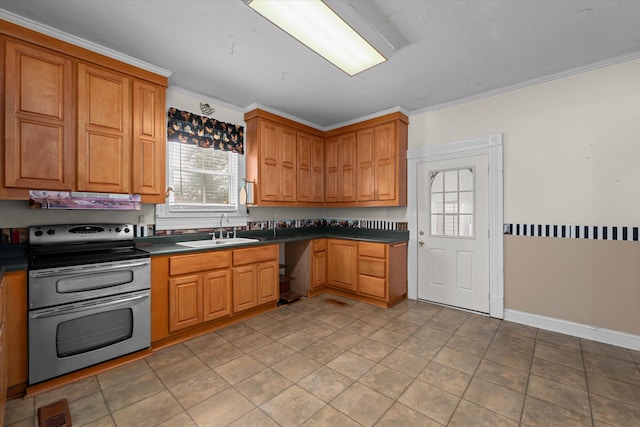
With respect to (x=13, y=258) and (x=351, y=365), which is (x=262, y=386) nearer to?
(x=351, y=365)

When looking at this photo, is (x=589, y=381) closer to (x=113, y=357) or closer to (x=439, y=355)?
(x=439, y=355)

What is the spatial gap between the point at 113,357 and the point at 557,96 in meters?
4.71

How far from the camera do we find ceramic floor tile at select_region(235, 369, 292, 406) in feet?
6.16

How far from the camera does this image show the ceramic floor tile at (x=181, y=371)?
→ 205 cm

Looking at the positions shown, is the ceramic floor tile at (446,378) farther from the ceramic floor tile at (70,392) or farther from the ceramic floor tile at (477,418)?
the ceramic floor tile at (70,392)

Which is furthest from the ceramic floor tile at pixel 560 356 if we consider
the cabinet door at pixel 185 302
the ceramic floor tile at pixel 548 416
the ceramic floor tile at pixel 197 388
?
the cabinet door at pixel 185 302

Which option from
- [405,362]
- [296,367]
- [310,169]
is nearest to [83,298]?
[296,367]

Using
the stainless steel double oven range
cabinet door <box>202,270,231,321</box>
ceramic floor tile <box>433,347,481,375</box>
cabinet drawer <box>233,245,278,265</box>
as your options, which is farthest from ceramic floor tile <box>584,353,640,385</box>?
the stainless steel double oven range

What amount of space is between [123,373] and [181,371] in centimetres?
42

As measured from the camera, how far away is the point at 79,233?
2367 mm

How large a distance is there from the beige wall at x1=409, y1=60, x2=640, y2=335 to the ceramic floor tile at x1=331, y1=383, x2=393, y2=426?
216cm

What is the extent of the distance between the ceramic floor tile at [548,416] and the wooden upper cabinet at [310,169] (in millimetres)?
3254

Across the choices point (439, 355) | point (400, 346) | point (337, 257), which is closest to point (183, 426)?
point (400, 346)

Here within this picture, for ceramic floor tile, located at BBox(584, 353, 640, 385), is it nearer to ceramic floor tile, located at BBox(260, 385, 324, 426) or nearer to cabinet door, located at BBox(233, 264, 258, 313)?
ceramic floor tile, located at BBox(260, 385, 324, 426)
